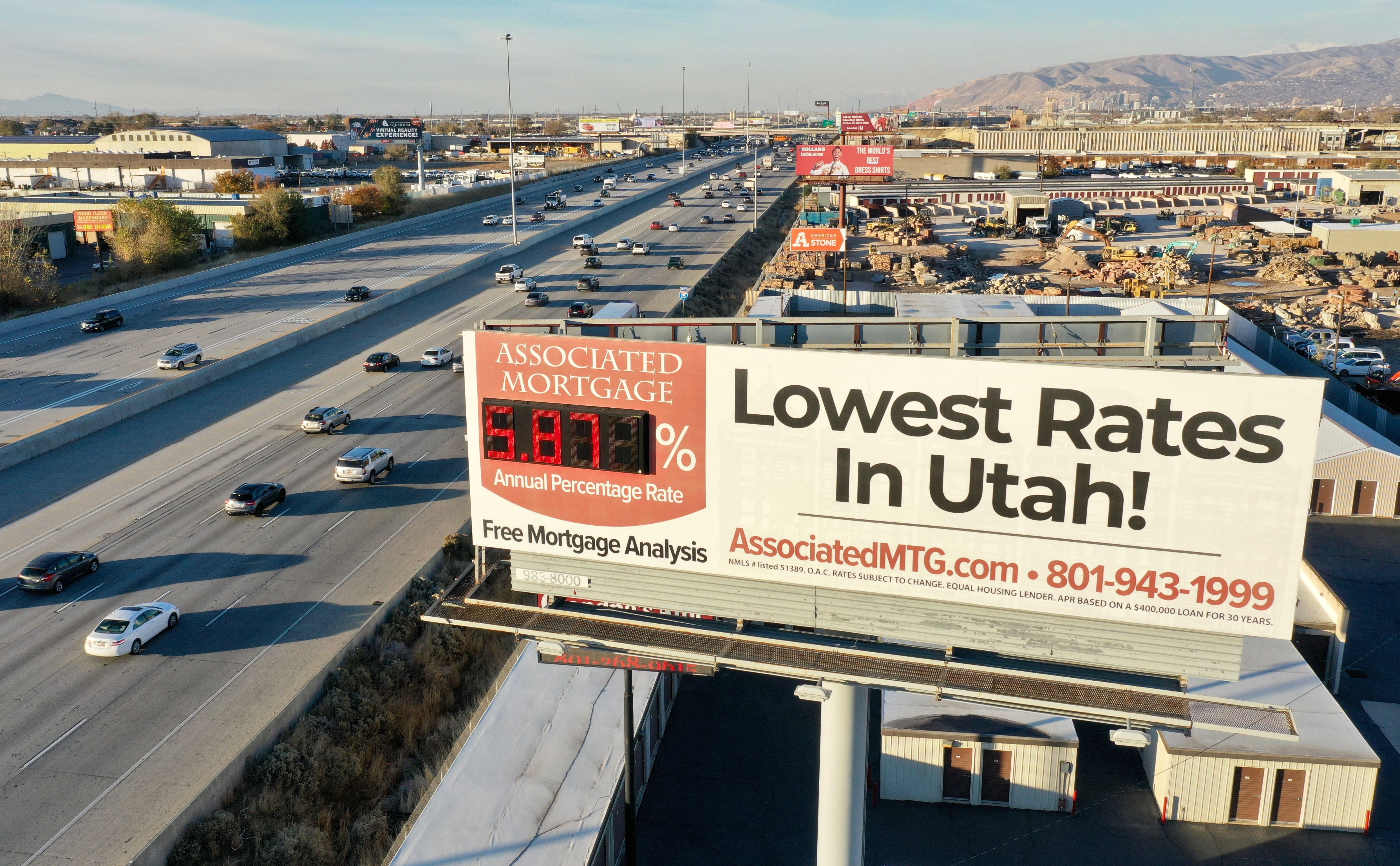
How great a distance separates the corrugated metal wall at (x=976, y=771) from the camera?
72.4 feet

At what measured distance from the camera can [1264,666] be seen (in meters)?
24.7

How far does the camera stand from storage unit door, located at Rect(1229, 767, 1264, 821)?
21.6 metres

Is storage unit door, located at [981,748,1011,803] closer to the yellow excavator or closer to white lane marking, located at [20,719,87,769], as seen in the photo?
white lane marking, located at [20,719,87,769]

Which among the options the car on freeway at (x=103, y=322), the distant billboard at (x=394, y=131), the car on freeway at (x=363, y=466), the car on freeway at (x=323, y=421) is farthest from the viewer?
the distant billboard at (x=394, y=131)

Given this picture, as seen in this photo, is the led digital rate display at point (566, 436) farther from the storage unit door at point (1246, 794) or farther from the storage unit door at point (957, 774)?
the storage unit door at point (1246, 794)

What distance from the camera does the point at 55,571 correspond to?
3145 centimetres

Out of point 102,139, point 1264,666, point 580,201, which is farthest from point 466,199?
point 1264,666

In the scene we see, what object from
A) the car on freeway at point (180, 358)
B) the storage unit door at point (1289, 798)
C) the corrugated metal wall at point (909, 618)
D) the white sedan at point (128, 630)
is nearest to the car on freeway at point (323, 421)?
the car on freeway at point (180, 358)

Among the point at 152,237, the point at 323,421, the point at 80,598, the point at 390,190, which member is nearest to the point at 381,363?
the point at 323,421

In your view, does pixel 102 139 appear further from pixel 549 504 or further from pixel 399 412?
pixel 549 504

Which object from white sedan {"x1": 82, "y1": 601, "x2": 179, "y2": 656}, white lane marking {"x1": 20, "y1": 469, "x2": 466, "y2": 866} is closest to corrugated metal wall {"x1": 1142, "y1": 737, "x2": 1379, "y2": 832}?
white lane marking {"x1": 20, "y1": 469, "x2": 466, "y2": 866}

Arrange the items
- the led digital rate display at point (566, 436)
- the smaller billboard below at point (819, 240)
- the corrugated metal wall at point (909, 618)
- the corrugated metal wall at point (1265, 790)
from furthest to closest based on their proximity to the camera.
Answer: the smaller billboard below at point (819, 240), the corrugated metal wall at point (1265, 790), the led digital rate display at point (566, 436), the corrugated metal wall at point (909, 618)

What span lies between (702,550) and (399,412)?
39.4 meters

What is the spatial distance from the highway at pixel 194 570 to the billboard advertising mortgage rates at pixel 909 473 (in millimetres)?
13838
